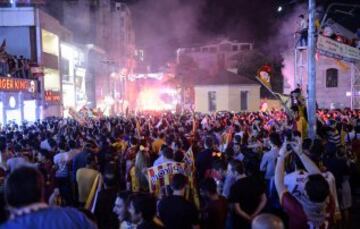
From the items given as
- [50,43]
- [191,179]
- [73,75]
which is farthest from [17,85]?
[73,75]

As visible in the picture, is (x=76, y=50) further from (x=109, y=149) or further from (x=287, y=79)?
(x=109, y=149)

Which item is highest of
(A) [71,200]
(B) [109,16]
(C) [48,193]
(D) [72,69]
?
(B) [109,16]

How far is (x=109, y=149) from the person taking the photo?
32.7ft

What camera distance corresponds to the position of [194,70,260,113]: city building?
41.8 meters

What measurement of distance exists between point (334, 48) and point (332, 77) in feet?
102

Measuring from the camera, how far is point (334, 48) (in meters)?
14.3

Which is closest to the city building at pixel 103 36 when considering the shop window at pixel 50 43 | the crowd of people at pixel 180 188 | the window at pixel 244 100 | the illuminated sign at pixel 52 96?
the shop window at pixel 50 43

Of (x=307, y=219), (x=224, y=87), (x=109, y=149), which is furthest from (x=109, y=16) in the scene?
(x=307, y=219)

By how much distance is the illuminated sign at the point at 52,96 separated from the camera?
3361 centimetres

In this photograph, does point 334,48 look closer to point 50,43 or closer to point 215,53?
point 50,43

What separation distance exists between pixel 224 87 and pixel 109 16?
32.5 metres

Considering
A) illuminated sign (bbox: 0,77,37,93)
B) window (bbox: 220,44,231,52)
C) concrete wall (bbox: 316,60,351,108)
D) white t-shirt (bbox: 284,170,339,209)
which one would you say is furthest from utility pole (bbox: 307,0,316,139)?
window (bbox: 220,44,231,52)

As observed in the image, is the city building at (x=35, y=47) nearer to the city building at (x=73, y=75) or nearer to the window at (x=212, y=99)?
the city building at (x=73, y=75)

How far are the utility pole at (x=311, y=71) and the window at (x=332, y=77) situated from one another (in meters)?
31.9
